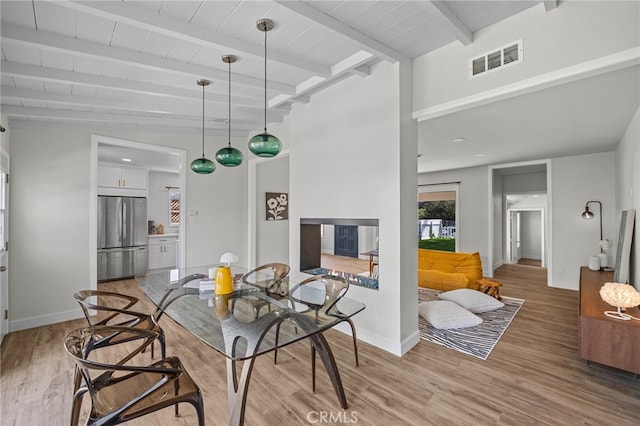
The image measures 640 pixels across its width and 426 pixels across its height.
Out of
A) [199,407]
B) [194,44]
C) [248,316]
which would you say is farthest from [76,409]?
[194,44]

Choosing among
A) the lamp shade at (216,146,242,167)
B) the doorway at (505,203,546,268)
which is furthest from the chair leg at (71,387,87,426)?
the doorway at (505,203,546,268)

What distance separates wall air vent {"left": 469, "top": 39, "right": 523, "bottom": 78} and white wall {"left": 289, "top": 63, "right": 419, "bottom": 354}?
60 cm

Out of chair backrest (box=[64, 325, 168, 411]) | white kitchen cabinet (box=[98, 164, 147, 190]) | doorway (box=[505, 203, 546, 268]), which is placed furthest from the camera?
doorway (box=[505, 203, 546, 268])

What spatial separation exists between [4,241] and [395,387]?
14.3 ft

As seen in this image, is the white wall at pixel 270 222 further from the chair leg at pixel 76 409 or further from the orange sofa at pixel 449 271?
the chair leg at pixel 76 409

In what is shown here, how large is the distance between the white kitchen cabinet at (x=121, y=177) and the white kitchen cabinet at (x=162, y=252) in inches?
49.6

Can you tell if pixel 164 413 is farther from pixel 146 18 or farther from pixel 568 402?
pixel 568 402

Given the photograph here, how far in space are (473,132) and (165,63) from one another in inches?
142

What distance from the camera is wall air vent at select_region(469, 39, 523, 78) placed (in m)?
2.15

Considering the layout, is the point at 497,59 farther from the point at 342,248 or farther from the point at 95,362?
the point at 95,362

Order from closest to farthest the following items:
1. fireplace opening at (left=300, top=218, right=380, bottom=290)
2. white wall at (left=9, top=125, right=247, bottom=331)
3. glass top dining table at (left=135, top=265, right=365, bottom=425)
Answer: glass top dining table at (left=135, top=265, right=365, bottom=425)
fireplace opening at (left=300, top=218, right=380, bottom=290)
white wall at (left=9, top=125, right=247, bottom=331)

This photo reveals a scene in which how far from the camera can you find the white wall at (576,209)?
504 centimetres

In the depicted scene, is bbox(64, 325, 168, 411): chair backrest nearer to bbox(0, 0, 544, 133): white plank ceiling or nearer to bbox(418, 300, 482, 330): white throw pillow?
bbox(0, 0, 544, 133): white plank ceiling

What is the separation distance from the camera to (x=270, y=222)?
5445 millimetres
